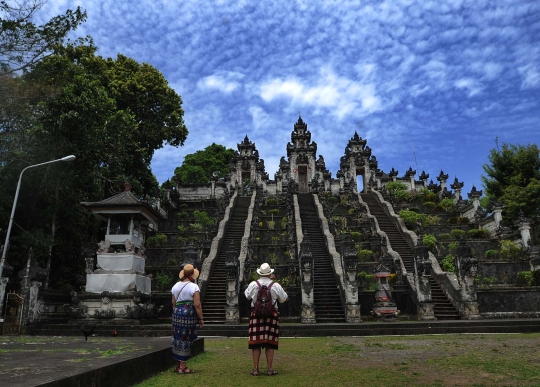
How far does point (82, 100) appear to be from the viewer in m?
17.3

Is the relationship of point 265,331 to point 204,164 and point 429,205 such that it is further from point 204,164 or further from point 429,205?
point 204,164

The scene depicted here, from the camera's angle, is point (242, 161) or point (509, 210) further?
point (242, 161)

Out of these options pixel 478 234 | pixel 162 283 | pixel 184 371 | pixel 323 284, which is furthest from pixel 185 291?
pixel 478 234

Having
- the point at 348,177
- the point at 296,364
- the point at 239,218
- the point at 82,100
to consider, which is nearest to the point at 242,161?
the point at 348,177

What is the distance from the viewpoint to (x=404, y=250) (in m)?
22.1

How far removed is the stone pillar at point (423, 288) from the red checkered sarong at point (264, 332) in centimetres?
1137

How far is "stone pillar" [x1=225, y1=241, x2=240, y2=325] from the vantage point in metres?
15.2

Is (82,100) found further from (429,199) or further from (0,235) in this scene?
(429,199)

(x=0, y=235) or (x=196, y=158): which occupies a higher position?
(x=196, y=158)

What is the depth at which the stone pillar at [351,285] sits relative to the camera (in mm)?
14930

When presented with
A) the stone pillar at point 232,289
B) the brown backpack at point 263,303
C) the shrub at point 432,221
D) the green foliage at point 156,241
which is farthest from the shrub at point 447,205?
the brown backpack at point 263,303

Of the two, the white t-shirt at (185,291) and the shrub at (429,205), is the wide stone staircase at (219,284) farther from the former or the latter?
the shrub at (429,205)

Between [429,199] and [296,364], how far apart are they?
106 ft

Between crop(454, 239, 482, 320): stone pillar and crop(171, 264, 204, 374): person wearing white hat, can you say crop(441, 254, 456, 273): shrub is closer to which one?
crop(454, 239, 482, 320): stone pillar
